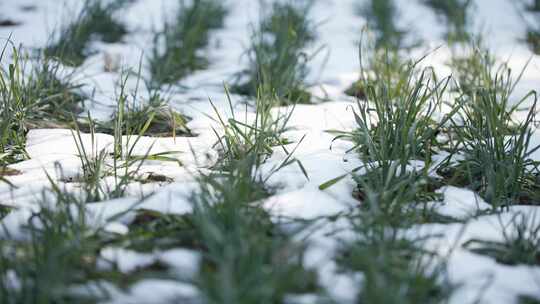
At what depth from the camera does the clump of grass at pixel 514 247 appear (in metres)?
1.13

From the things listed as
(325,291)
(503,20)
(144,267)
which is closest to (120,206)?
(144,267)

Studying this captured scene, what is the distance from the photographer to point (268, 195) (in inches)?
54.7

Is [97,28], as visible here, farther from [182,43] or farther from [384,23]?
[384,23]

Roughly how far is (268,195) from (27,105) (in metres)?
0.88

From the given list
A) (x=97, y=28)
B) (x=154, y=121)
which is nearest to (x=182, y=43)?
(x=97, y=28)

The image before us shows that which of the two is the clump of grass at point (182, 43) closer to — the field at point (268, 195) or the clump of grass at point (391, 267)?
the field at point (268, 195)

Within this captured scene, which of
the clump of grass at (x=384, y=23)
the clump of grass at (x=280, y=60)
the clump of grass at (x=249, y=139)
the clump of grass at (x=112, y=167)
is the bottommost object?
the clump of grass at (x=112, y=167)

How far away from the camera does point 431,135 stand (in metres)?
1.53

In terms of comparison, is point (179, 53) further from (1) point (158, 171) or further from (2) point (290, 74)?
(1) point (158, 171)

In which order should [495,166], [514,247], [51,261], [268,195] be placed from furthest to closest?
1. [495,166]
2. [268,195]
3. [514,247]
4. [51,261]

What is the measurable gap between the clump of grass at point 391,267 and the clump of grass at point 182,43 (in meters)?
1.34

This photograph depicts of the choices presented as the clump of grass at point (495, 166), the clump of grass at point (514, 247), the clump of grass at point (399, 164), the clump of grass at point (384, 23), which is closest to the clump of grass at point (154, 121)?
the clump of grass at point (399, 164)

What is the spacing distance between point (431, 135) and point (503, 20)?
219cm

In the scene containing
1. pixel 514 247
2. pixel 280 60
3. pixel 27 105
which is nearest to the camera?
pixel 514 247
